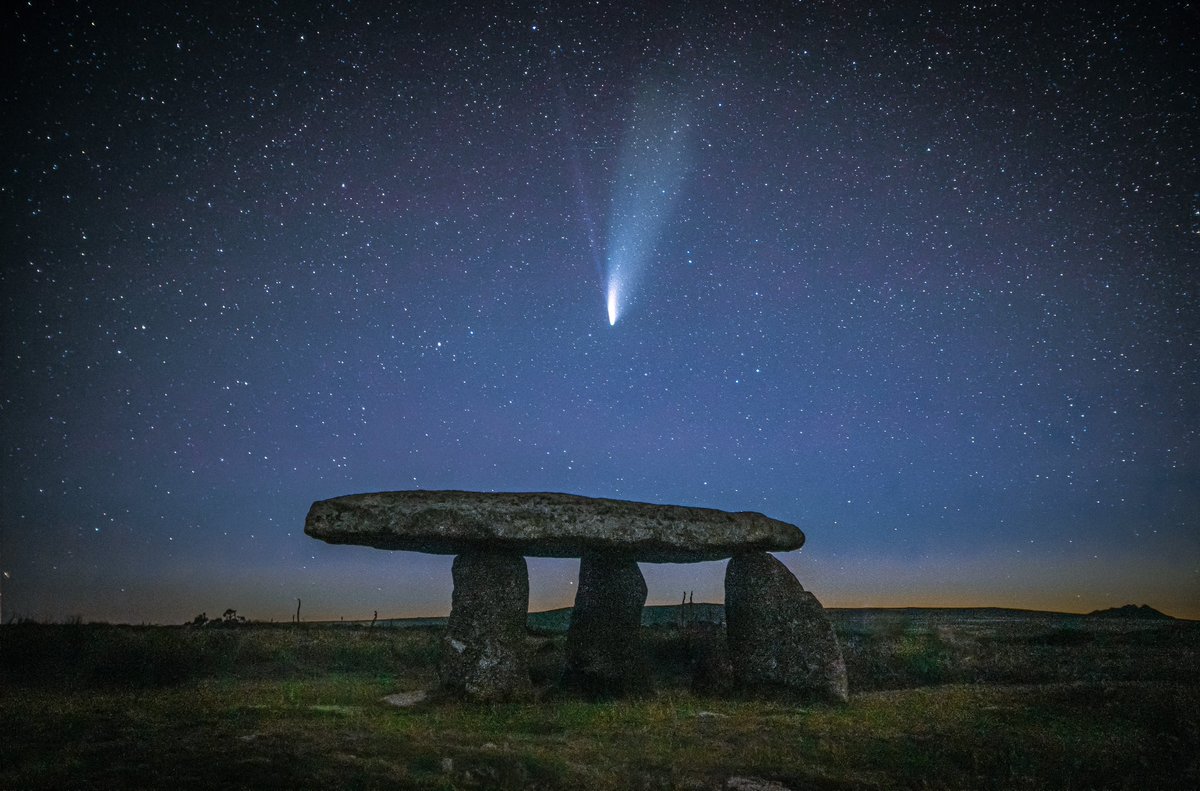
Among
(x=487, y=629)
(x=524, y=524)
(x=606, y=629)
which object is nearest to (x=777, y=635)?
(x=606, y=629)

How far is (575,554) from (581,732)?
495cm

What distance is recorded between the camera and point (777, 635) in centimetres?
1159

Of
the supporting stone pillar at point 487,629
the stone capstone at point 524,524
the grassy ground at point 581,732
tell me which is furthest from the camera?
the supporting stone pillar at point 487,629

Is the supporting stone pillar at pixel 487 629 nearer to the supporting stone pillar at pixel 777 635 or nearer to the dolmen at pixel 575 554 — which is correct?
the dolmen at pixel 575 554

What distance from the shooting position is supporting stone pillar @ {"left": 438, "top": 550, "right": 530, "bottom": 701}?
35.5 feet

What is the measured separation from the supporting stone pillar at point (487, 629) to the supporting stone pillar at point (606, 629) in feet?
5.71

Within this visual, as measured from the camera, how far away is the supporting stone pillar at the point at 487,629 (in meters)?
10.8

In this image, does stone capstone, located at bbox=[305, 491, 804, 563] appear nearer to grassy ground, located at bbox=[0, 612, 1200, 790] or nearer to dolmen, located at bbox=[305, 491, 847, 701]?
dolmen, located at bbox=[305, 491, 847, 701]

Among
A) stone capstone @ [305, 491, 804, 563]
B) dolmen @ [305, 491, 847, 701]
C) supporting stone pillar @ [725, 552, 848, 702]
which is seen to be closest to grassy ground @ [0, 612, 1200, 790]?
supporting stone pillar @ [725, 552, 848, 702]

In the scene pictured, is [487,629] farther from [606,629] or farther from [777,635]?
[777,635]

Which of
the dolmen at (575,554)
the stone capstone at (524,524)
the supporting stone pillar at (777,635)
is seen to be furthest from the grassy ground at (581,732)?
the stone capstone at (524,524)

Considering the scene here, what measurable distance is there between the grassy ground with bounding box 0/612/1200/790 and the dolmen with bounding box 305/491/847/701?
34.2 inches

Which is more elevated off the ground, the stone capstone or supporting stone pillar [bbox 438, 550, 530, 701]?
the stone capstone

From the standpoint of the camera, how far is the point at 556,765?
657 cm
